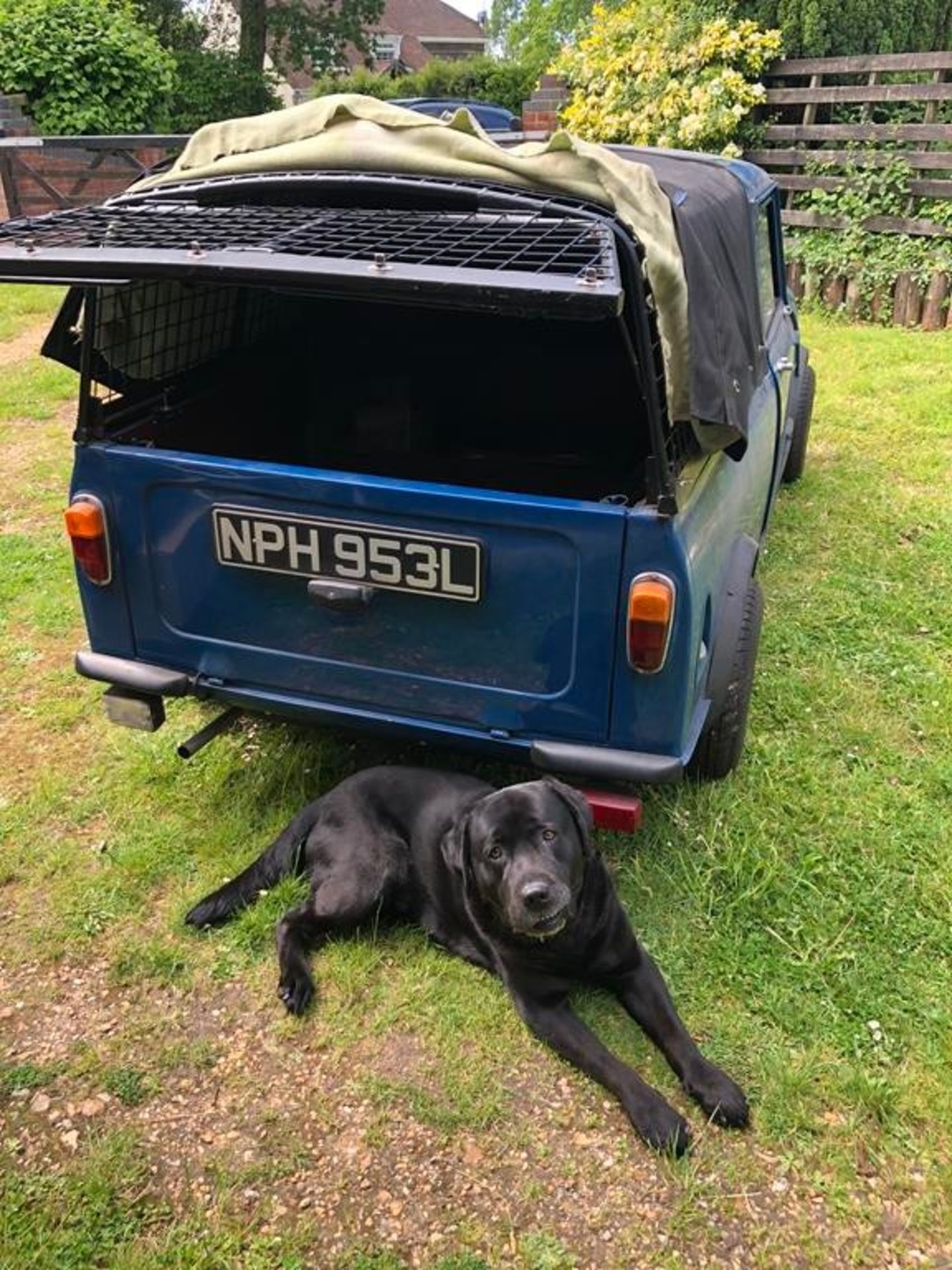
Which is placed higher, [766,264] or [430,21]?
[430,21]

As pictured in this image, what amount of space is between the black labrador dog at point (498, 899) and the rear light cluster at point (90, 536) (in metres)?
0.97

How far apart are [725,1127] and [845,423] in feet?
19.0

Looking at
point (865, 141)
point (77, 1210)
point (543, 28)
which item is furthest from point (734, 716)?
point (543, 28)

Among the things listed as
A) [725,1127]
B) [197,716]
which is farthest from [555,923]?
[197,716]

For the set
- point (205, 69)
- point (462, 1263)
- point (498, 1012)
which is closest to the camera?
point (462, 1263)

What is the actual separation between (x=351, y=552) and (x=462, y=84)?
96.0 ft

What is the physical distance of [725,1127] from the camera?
2504mm

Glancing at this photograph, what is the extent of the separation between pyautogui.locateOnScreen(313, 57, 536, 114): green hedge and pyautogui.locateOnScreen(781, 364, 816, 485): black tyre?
944 inches

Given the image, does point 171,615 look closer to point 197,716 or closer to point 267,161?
point 197,716

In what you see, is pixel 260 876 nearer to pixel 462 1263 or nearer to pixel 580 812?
pixel 580 812

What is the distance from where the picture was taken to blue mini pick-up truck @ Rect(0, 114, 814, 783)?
Result: 2.57m

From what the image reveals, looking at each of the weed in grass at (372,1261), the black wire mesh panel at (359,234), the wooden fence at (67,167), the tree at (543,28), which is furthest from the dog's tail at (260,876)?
the tree at (543,28)

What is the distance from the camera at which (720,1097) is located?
2.53 metres

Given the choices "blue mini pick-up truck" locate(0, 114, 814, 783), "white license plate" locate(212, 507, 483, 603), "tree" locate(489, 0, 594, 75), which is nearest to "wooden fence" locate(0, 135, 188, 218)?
"blue mini pick-up truck" locate(0, 114, 814, 783)
